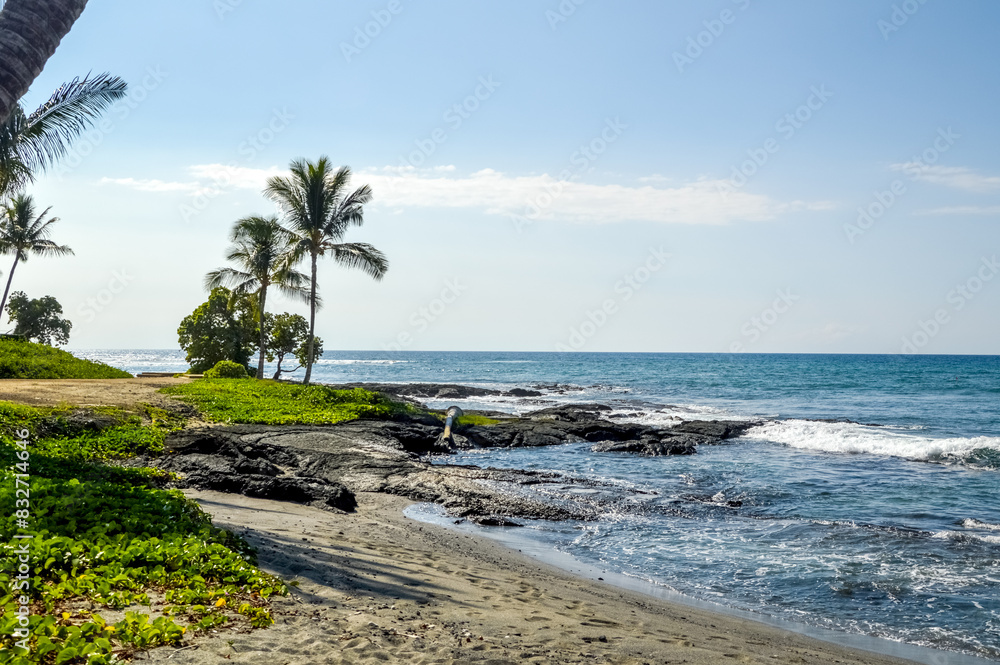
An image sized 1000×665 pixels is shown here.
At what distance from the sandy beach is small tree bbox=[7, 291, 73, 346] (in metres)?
51.1

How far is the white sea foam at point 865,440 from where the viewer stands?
2479 centimetres

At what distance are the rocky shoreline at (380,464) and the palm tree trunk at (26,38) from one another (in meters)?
7.04

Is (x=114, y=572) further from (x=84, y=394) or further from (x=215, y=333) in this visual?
(x=215, y=333)

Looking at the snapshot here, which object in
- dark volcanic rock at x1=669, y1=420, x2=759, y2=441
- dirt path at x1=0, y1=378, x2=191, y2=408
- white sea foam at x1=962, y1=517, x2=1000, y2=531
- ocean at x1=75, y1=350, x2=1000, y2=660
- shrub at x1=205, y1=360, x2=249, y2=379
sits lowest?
ocean at x1=75, y1=350, x2=1000, y2=660

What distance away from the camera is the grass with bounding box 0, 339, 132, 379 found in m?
26.6

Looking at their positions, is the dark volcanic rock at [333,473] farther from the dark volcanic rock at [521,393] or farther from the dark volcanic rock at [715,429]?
the dark volcanic rock at [521,393]

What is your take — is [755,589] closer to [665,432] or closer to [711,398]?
[665,432]

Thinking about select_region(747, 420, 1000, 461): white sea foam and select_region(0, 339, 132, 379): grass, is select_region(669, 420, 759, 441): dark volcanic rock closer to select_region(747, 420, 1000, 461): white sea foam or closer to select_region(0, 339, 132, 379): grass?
select_region(747, 420, 1000, 461): white sea foam

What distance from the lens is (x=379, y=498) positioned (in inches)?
572

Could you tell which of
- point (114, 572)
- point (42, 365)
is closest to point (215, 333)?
point (42, 365)

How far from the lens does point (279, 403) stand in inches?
943

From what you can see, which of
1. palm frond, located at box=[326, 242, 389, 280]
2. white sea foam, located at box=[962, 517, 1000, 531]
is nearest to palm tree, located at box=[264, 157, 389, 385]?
palm frond, located at box=[326, 242, 389, 280]

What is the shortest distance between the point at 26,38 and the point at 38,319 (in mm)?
52893

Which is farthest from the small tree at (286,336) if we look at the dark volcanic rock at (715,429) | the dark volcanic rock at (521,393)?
the dark volcanic rock at (715,429)
